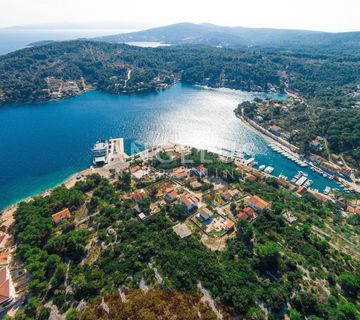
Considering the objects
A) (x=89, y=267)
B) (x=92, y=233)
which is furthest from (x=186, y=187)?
(x=89, y=267)

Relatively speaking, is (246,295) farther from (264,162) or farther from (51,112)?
(51,112)

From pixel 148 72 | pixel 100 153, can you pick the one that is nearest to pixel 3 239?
pixel 100 153

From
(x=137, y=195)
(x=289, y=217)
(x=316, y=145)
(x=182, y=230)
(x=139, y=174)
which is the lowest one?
(x=316, y=145)

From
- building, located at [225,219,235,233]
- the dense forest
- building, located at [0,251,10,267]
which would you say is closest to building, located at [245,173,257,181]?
the dense forest

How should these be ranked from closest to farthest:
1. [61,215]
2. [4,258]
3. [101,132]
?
[4,258] < [61,215] < [101,132]

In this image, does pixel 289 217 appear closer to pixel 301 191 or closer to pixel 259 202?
pixel 259 202

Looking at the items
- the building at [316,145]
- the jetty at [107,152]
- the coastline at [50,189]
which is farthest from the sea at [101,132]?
the building at [316,145]
